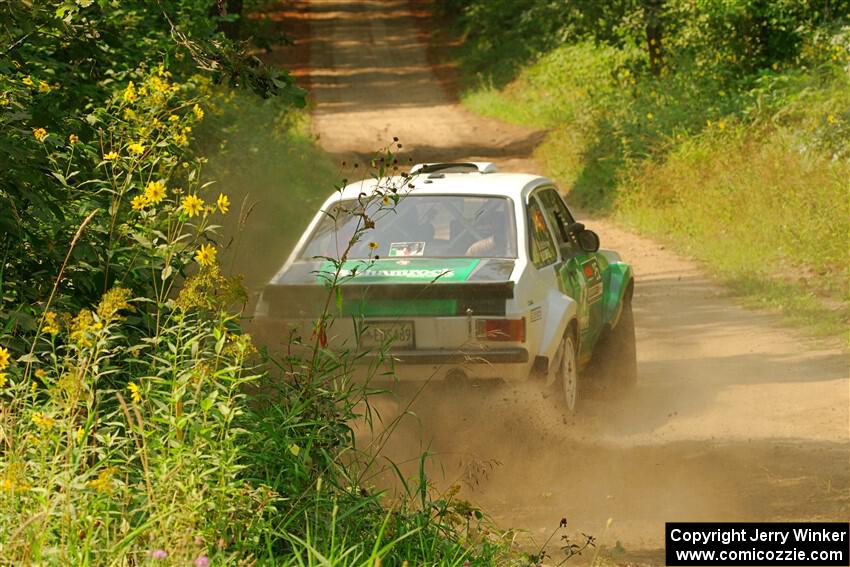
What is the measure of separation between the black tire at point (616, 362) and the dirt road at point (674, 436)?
213 millimetres

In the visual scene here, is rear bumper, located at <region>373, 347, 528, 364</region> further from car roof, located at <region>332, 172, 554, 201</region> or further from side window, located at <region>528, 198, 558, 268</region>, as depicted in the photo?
car roof, located at <region>332, 172, 554, 201</region>

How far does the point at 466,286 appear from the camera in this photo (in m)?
7.76

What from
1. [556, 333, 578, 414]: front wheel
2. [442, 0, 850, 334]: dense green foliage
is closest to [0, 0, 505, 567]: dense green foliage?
[556, 333, 578, 414]: front wheel

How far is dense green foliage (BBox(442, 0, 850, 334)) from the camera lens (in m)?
14.7

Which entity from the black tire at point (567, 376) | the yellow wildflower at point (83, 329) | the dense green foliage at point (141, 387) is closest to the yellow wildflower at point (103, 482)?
the dense green foliage at point (141, 387)

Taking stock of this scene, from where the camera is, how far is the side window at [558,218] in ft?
30.4

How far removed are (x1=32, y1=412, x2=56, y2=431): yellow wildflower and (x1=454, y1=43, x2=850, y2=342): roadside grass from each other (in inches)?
347

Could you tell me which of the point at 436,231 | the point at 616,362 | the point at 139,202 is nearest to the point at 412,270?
the point at 436,231

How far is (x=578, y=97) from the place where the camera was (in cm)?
2717

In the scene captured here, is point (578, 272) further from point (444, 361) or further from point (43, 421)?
point (43, 421)

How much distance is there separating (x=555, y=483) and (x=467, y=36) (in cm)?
3697

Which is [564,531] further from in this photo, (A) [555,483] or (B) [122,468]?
(B) [122,468]

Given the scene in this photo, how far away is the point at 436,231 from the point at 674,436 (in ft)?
6.63

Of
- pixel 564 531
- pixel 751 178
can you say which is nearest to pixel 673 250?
pixel 751 178
